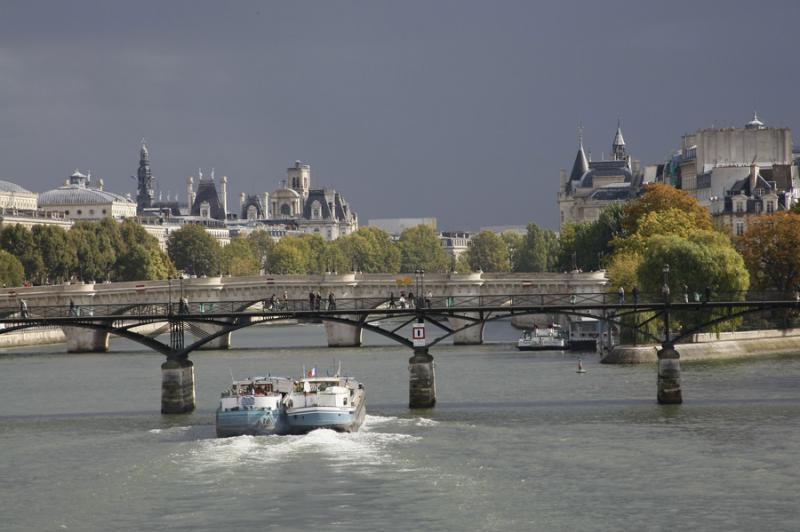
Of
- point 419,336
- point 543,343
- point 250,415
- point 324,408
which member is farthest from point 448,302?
→ point 250,415

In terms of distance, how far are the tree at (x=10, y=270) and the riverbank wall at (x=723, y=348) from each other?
230 feet

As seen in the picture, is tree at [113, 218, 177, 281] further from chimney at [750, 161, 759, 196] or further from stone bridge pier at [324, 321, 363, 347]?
stone bridge pier at [324, 321, 363, 347]

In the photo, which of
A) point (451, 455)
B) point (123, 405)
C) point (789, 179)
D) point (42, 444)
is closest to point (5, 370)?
point (123, 405)

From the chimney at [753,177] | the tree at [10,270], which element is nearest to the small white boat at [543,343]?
the chimney at [753,177]

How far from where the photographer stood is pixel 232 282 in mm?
126500

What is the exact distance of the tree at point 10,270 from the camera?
14562 centimetres

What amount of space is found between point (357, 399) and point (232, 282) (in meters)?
70.5

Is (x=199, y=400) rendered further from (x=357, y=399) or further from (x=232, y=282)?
(x=232, y=282)

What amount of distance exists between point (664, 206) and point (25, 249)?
61.6 metres

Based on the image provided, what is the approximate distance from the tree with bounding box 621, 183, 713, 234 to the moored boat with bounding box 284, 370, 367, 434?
61.6 m

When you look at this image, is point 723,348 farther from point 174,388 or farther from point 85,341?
point 85,341

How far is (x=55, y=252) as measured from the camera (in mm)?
160500

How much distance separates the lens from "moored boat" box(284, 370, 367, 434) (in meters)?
54.8

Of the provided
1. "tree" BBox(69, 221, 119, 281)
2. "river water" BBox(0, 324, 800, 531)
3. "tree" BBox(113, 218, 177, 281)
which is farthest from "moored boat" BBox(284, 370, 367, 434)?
"tree" BBox(113, 218, 177, 281)
